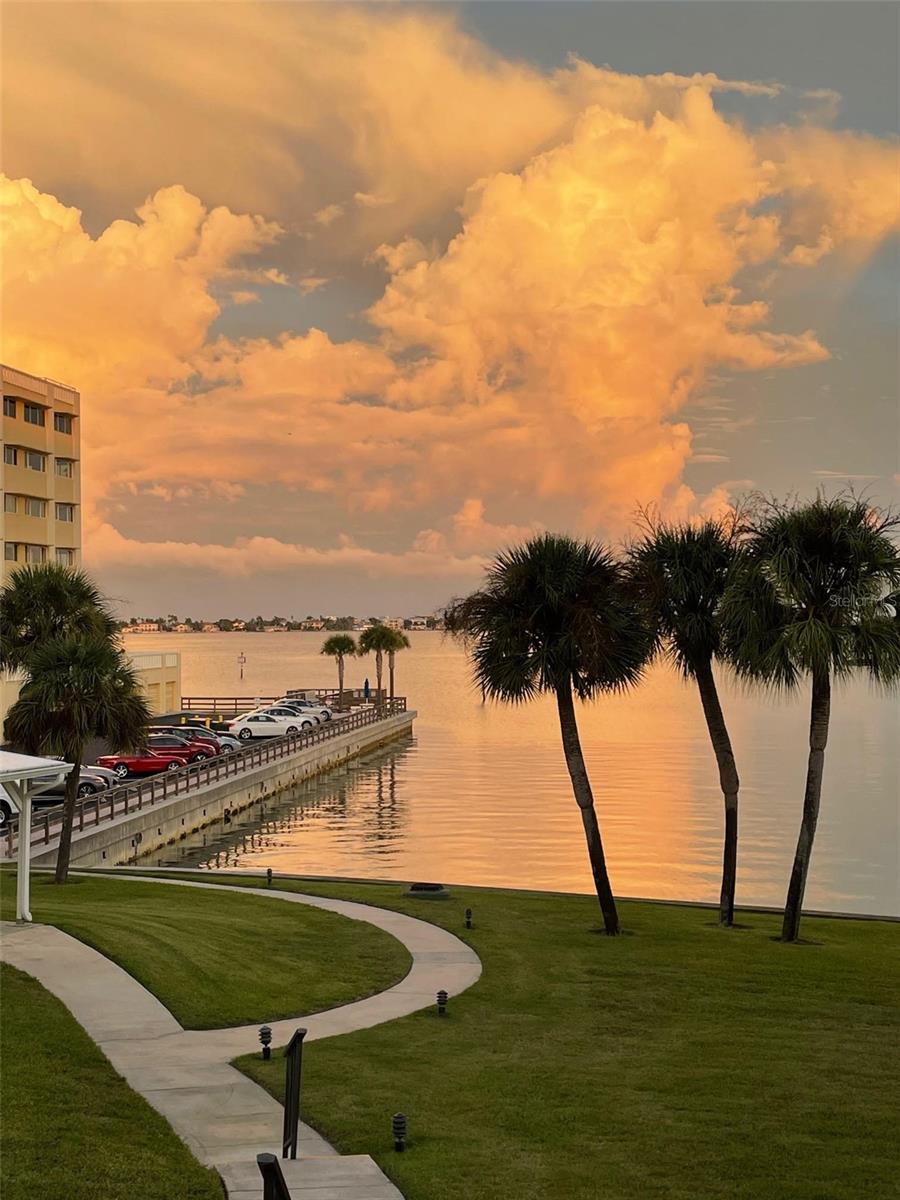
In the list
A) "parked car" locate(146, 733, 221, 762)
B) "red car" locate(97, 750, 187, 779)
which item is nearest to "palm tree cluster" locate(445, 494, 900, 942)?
"red car" locate(97, 750, 187, 779)

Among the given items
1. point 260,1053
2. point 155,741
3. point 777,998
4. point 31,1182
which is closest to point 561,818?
point 155,741

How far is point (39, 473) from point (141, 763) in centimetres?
3160

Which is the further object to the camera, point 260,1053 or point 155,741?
point 155,741

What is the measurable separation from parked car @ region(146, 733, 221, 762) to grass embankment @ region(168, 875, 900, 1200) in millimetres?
42125

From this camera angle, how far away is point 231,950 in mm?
21406

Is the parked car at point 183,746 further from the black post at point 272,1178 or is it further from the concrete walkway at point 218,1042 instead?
the black post at point 272,1178

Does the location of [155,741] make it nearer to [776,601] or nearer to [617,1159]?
[776,601]

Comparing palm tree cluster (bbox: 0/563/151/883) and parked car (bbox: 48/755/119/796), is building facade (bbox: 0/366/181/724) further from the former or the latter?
palm tree cluster (bbox: 0/563/151/883)

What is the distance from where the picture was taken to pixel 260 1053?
16.0 meters

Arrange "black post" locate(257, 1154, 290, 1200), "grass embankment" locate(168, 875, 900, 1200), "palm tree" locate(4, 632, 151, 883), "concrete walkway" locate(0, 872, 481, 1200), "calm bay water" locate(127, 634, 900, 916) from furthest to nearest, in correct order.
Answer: "calm bay water" locate(127, 634, 900, 916)
"palm tree" locate(4, 632, 151, 883)
"grass embankment" locate(168, 875, 900, 1200)
"concrete walkway" locate(0, 872, 481, 1200)
"black post" locate(257, 1154, 290, 1200)

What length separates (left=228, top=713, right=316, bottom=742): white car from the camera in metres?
82.8

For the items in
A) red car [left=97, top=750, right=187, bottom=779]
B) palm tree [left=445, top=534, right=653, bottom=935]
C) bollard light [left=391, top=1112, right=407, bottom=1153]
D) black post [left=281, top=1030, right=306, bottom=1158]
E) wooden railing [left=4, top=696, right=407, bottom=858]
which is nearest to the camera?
black post [left=281, top=1030, right=306, bottom=1158]

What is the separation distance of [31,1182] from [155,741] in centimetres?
5502

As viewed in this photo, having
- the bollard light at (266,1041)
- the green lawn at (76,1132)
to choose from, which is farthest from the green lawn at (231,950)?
the green lawn at (76,1132)
